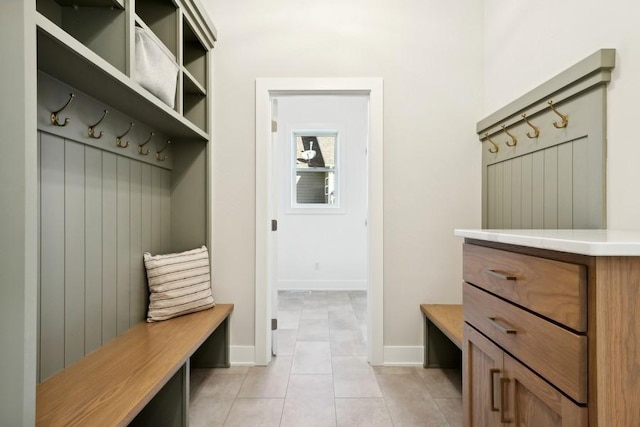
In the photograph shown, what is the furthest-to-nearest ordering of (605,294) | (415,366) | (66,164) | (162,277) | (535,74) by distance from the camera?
(415,366) < (162,277) < (535,74) < (66,164) < (605,294)

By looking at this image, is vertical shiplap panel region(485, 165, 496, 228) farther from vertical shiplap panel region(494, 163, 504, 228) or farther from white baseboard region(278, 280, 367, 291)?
white baseboard region(278, 280, 367, 291)

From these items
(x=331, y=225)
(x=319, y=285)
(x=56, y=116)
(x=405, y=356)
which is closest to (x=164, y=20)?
(x=56, y=116)

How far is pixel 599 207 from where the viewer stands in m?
1.28

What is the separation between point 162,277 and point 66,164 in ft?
2.62

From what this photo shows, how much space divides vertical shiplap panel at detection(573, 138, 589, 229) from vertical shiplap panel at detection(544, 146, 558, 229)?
0.12 meters

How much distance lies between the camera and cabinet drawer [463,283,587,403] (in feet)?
2.33

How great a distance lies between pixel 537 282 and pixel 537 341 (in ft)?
0.49

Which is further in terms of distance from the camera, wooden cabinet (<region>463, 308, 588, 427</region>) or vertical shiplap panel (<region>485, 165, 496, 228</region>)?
vertical shiplap panel (<region>485, 165, 496, 228</region>)

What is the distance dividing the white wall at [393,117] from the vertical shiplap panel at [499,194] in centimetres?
20

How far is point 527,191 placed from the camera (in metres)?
1.77

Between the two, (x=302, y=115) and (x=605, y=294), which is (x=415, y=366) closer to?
(x=605, y=294)

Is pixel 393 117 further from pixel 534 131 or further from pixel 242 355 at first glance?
pixel 242 355

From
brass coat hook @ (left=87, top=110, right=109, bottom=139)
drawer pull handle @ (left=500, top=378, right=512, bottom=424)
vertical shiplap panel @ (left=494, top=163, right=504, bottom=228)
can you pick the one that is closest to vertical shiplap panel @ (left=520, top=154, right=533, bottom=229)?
vertical shiplap panel @ (left=494, top=163, right=504, bottom=228)

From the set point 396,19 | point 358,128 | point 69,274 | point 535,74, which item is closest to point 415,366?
point 535,74
